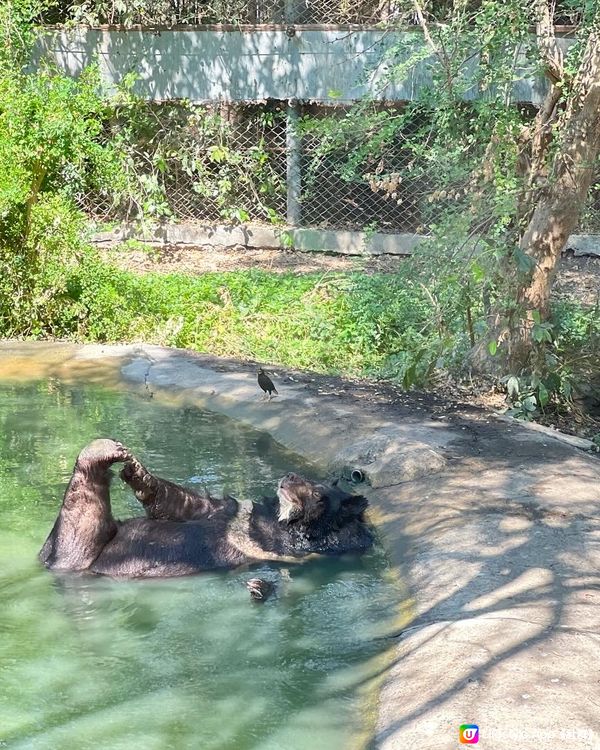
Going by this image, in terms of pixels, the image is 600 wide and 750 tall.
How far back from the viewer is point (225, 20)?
1557 cm

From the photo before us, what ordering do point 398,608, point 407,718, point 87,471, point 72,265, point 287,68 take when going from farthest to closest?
1. point 287,68
2. point 72,265
3. point 87,471
4. point 398,608
5. point 407,718

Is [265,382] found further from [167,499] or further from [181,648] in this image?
[181,648]

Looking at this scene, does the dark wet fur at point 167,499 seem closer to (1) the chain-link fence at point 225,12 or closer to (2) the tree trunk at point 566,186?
(2) the tree trunk at point 566,186

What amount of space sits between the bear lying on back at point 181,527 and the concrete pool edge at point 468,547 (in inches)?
15.3

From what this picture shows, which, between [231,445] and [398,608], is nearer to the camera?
[398,608]

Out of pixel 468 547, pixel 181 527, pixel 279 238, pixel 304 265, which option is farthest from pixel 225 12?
pixel 468 547

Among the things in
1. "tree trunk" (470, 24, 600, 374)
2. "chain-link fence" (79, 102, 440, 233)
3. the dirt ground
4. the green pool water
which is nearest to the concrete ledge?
the dirt ground

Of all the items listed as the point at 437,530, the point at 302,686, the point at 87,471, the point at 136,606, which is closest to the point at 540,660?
the point at 302,686

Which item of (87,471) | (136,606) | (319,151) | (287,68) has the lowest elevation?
A: (136,606)

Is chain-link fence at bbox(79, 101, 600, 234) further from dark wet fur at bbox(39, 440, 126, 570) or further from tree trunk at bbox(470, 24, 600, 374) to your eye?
dark wet fur at bbox(39, 440, 126, 570)

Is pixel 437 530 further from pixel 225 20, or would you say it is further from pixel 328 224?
pixel 225 20

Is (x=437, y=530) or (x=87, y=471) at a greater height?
(x=87, y=471)

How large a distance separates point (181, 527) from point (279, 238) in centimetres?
964

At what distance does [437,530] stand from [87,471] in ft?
6.32
